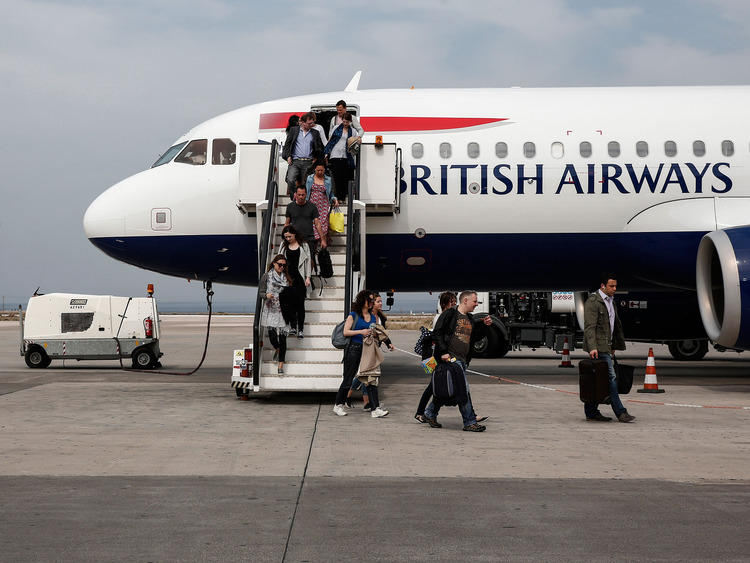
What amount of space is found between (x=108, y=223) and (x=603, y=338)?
9.93 m

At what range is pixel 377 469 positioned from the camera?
27.6 feet

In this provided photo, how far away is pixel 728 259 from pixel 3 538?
1249cm

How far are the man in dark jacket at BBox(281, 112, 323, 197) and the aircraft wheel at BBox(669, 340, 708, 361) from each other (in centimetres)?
1480

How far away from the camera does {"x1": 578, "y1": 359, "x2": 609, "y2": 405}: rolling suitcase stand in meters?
11.5

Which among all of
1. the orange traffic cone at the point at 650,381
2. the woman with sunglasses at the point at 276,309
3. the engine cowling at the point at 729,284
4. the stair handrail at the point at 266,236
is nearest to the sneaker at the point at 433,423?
the woman with sunglasses at the point at 276,309

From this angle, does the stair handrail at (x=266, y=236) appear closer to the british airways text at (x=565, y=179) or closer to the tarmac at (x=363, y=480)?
the tarmac at (x=363, y=480)

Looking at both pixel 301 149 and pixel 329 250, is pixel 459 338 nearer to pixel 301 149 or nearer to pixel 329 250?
pixel 329 250

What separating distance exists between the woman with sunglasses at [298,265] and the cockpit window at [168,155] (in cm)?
406

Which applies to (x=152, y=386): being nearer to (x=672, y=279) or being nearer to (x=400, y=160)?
(x=400, y=160)

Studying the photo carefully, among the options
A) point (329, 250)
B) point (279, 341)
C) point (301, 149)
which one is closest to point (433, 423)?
point (279, 341)

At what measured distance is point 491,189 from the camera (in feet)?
54.7

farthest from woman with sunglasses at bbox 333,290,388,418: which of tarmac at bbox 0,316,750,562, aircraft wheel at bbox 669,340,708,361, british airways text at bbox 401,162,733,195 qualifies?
aircraft wheel at bbox 669,340,708,361

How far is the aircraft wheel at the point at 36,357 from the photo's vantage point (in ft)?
70.5

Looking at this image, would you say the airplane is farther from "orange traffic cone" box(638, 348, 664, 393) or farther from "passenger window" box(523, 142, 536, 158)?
"orange traffic cone" box(638, 348, 664, 393)
